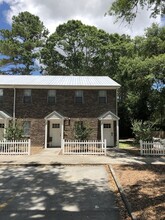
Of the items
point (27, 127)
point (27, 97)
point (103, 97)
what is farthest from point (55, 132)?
point (103, 97)

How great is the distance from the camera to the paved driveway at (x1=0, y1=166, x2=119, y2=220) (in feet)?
21.5

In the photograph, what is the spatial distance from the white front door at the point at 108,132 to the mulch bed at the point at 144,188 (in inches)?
435

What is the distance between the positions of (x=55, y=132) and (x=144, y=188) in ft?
55.7

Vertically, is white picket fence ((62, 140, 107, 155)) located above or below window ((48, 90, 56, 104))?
below

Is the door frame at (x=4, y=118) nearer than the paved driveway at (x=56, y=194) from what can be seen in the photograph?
No

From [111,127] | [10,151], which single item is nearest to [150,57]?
[111,127]

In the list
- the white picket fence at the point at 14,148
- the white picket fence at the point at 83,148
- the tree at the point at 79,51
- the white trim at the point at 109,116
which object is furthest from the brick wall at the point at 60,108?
the tree at the point at 79,51

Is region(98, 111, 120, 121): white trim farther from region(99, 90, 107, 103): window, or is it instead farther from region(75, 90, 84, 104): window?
region(75, 90, 84, 104): window

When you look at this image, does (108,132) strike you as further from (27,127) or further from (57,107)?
(27,127)

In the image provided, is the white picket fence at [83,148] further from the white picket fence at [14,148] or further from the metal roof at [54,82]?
the metal roof at [54,82]

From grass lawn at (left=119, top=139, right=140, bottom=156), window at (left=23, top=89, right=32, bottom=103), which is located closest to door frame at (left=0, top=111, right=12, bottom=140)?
window at (left=23, top=89, right=32, bottom=103)

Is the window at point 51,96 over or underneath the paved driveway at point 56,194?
over

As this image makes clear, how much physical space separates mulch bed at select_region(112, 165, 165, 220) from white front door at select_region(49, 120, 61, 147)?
1204cm

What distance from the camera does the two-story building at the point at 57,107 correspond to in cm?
2503
